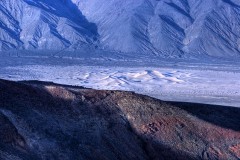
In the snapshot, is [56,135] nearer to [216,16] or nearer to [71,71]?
[71,71]

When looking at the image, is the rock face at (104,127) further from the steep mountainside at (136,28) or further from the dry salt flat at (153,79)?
the steep mountainside at (136,28)

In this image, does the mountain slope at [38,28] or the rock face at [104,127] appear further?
the mountain slope at [38,28]

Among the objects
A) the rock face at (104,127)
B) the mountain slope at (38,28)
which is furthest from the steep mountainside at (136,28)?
the rock face at (104,127)

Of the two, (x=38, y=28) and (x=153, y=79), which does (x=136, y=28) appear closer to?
(x=38, y=28)

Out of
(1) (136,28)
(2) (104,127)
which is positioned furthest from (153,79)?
(2) (104,127)

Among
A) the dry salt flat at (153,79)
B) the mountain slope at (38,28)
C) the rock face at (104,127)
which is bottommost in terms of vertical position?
the dry salt flat at (153,79)

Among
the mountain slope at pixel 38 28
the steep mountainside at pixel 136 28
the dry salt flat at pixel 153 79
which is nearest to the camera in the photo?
the dry salt flat at pixel 153 79

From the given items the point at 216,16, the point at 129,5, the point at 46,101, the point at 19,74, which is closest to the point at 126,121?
the point at 46,101

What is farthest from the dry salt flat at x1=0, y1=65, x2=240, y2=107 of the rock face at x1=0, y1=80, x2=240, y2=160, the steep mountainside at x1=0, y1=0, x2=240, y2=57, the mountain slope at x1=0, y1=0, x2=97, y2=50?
the mountain slope at x1=0, y1=0, x2=97, y2=50
